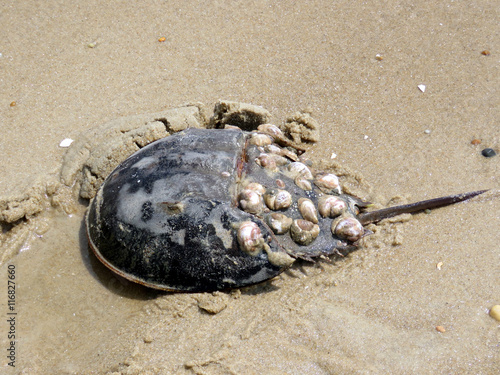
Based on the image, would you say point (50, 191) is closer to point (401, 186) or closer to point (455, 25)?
point (401, 186)

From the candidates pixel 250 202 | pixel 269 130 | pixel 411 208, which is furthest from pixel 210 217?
pixel 411 208

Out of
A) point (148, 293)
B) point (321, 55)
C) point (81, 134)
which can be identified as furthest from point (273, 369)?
point (321, 55)

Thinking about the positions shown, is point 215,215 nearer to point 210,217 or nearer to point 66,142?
point 210,217

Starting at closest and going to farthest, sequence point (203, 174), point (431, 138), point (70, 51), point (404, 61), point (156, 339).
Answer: point (156, 339) → point (203, 174) → point (431, 138) → point (404, 61) → point (70, 51)

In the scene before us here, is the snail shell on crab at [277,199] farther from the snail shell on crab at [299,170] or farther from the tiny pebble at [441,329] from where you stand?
the tiny pebble at [441,329]

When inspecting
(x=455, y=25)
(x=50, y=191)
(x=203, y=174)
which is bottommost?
(x=50, y=191)

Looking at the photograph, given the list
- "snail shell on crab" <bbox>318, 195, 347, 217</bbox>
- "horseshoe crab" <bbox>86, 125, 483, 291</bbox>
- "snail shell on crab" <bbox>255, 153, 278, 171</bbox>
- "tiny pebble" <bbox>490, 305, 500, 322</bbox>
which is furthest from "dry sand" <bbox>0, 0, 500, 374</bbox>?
"snail shell on crab" <bbox>255, 153, 278, 171</bbox>

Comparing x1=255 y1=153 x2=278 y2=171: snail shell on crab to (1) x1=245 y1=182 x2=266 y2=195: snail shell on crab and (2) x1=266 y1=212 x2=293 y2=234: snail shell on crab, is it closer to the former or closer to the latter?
(1) x1=245 y1=182 x2=266 y2=195: snail shell on crab

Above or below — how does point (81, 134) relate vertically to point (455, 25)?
below
